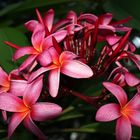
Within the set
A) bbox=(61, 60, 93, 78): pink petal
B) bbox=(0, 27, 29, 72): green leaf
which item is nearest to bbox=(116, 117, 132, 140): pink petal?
bbox=(61, 60, 93, 78): pink petal

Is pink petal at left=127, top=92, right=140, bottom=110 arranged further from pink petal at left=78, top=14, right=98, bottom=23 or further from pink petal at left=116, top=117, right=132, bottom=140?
pink petal at left=78, top=14, right=98, bottom=23

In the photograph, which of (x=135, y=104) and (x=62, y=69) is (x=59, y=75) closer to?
(x=62, y=69)

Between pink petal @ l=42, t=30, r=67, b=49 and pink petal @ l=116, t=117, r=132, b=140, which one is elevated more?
pink petal @ l=42, t=30, r=67, b=49

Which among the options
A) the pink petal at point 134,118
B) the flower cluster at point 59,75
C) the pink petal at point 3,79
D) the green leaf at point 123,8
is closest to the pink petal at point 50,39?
the flower cluster at point 59,75

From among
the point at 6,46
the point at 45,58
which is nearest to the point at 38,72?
the point at 45,58

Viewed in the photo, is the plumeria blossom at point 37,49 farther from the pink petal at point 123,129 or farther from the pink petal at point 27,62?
the pink petal at point 123,129

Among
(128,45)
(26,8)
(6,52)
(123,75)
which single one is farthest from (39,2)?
(123,75)
